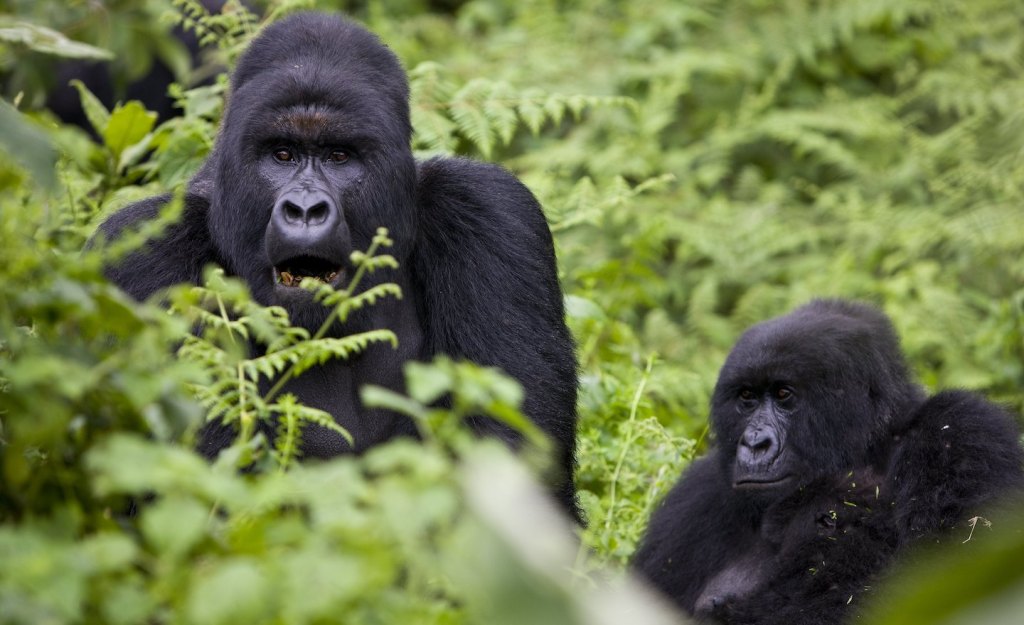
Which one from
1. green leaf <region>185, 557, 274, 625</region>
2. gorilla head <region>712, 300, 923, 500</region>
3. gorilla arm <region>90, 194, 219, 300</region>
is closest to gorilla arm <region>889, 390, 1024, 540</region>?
gorilla head <region>712, 300, 923, 500</region>

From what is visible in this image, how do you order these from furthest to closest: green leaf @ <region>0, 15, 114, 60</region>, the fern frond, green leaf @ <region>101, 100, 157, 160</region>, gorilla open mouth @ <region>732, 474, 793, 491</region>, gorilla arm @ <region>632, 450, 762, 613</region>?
the fern frond, green leaf @ <region>101, 100, 157, 160</region>, gorilla arm @ <region>632, 450, 762, 613</region>, gorilla open mouth @ <region>732, 474, 793, 491</region>, green leaf @ <region>0, 15, 114, 60</region>

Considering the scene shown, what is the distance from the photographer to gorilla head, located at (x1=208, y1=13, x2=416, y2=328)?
3328 millimetres

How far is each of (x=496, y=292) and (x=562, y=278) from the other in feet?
3.61

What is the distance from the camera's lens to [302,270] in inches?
131

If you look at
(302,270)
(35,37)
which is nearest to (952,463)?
(302,270)

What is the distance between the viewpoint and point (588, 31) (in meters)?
8.20

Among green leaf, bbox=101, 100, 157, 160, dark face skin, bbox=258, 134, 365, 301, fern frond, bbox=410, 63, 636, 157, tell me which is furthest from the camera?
fern frond, bbox=410, 63, 636, 157

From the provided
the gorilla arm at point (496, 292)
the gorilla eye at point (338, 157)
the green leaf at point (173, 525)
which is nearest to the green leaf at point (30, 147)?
the green leaf at point (173, 525)

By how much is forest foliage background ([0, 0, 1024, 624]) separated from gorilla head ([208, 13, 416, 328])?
1.34ft

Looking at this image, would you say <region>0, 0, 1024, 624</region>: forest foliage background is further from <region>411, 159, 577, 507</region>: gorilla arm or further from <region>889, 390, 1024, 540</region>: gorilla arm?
<region>411, 159, 577, 507</region>: gorilla arm

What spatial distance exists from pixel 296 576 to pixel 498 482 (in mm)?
248

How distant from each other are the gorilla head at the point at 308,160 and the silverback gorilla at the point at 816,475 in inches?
47.2

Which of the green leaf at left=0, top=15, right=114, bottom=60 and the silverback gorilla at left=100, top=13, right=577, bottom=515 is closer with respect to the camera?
the green leaf at left=0, top=15, right=114, bottom=60

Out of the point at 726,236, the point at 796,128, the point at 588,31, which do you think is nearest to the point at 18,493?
the point at 726,236
